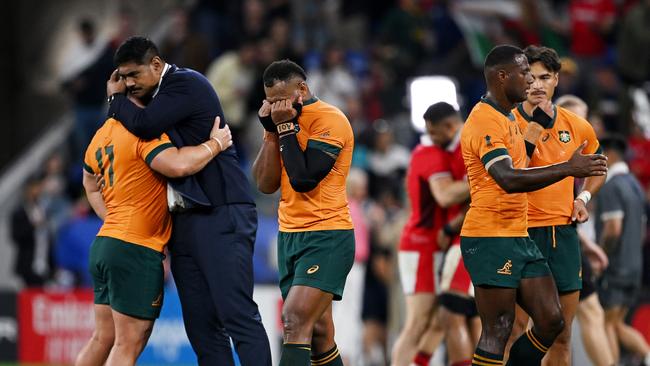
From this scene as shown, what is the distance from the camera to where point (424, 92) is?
18.5 m

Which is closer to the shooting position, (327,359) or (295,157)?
(295,157)

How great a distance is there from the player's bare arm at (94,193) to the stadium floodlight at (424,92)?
903cm

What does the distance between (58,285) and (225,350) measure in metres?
9.54

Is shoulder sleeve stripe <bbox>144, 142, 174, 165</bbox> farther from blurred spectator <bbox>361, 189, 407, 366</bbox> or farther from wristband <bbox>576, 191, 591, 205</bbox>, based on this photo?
blurred spectator <bbox>361, 189, 407, 366</bbox>

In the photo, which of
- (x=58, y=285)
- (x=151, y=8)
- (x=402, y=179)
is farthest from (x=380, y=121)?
(x=151, y=8)

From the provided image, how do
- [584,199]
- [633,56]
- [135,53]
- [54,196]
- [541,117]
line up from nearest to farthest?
[135,53] → [541,117] → [584,199] → [633,56] → [54,196]

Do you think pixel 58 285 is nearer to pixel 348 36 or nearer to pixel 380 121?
pixel 380 121

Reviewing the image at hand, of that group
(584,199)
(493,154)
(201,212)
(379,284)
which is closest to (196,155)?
(201,212)

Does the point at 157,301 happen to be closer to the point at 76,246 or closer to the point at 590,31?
the point at 76,246

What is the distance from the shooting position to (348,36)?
2125 cm

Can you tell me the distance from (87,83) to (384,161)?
15.9 feet

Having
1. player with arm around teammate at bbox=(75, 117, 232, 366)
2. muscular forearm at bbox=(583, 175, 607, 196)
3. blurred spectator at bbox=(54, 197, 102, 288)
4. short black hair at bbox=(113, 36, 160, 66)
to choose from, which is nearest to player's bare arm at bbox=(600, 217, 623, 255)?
muscular forearm at bbox=(583, 175, 607, 196)

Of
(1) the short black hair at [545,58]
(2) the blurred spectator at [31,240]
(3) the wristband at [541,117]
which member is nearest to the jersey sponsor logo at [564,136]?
(3) the wristband at [541,117]

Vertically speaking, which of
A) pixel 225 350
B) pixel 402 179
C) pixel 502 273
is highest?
pixel 402 179
